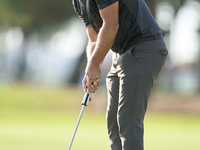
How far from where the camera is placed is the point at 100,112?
24500 mm

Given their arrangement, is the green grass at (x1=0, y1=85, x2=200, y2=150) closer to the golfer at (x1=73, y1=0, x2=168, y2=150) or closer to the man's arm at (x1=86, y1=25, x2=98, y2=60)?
the man's arm at (x1=86, y1=25, x2=98, y2=60)

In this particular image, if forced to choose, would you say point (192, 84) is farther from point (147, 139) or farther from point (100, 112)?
point (147, 139)

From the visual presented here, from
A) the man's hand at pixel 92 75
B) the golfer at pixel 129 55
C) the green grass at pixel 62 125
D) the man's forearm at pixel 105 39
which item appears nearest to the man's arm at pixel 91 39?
the golfer at pixel 129 55

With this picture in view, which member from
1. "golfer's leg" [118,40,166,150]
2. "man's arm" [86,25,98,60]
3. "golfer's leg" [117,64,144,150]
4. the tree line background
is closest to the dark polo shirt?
"golfer's leg" [118,40,166,150]

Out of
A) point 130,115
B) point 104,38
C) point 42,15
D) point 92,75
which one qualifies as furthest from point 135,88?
point 42,15

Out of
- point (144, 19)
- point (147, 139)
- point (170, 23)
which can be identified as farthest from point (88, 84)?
point (170, 23)

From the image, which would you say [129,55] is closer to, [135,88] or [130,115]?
[135,88]

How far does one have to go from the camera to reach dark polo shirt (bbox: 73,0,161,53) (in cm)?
447

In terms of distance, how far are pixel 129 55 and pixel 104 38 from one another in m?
0.29

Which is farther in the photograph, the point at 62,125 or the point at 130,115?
the point at 62,125

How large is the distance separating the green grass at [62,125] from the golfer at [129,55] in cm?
414

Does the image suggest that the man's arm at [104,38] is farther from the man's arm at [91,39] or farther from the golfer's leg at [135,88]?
the man's arm at [91,39]

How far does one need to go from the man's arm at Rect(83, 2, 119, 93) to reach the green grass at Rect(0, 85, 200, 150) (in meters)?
4.13

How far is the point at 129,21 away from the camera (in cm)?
449
